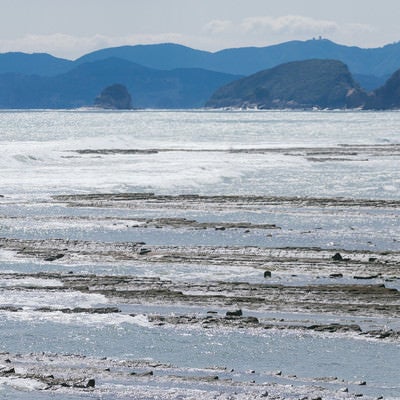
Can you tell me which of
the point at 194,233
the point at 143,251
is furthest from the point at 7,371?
the point at 194,233

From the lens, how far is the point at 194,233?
38.0 metres

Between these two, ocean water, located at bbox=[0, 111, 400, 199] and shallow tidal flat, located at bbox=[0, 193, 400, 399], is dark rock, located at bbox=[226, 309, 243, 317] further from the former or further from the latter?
ocean water, located at bbox=[0, 111, 400, 199]

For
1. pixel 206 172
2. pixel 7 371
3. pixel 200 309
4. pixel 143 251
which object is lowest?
pixel 206 172

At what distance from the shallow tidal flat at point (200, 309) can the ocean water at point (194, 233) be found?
0.21ft

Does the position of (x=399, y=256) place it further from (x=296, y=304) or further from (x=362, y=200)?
(x=362, y=200)

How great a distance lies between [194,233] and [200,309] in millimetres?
14869

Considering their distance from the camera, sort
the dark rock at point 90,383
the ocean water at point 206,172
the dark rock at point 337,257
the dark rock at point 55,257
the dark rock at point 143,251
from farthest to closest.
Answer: the ocean water at point 206,172 → the dark rock at point 143,251 → the dark rock at point 55,257 → the dark rock at point 337,257 → the dark rock at point 90,383

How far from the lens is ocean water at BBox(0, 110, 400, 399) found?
19359mm

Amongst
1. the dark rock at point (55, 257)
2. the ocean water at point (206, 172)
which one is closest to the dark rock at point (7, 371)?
the dark rock at point (55, 257)

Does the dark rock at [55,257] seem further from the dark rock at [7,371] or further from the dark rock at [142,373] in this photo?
the dark rock at [142,373]

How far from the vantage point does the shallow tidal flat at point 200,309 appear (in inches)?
689

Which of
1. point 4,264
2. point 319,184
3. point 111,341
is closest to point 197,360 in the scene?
point 111,341

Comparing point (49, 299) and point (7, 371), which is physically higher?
point (7, 371)

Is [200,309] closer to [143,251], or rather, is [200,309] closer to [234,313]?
[234,313]
